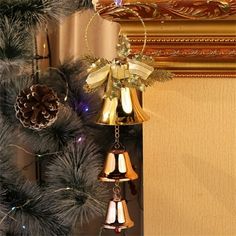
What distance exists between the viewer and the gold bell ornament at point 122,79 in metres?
0.71

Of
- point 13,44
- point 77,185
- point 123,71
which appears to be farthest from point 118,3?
point 77,185

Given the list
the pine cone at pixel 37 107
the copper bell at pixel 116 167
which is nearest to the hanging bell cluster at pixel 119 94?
the copper bell at pixel 116 167

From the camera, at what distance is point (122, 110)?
740 mm

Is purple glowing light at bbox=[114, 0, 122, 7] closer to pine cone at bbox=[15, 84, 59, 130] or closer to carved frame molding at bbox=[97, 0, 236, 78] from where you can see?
carved frame molding at bbox=[97, 0, 236, 78]

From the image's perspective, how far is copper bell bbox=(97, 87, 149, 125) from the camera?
29.0 inches

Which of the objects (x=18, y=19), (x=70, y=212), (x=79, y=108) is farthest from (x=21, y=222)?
(x=18, y=19)

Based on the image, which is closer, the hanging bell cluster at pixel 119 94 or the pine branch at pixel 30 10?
the hanging bell cluster at pixel 119 94

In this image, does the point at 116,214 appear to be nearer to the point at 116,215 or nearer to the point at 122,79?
the point at 116,215

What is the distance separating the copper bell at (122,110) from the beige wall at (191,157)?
9cm

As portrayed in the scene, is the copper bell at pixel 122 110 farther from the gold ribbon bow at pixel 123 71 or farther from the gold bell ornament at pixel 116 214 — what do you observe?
the gold bell ornament at pixel 116 214

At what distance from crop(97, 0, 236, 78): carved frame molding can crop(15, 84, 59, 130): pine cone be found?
187mm

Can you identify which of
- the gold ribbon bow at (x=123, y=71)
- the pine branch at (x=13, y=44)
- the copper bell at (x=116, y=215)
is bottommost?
the copper bell at (x=116, y=215)

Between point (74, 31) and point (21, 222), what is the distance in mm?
406

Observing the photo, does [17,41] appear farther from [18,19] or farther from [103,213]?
[103,213]
